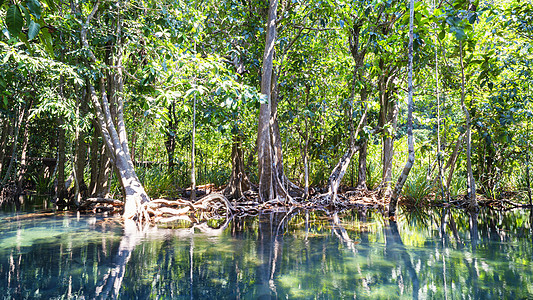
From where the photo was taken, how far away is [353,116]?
321 inches

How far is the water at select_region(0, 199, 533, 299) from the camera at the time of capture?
2668 millimetres

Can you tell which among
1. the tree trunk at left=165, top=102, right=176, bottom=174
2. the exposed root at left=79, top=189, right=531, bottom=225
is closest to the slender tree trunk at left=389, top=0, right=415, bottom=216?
the exposed root at left=79, top=189, right=531, bottom=225

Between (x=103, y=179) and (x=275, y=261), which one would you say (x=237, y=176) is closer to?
(x=103, y=179)

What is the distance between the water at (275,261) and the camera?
2668 millimetres

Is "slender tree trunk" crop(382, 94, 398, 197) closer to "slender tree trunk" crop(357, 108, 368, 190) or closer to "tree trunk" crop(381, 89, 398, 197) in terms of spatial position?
"tree trunk" crop(381, 89, 398, 197)

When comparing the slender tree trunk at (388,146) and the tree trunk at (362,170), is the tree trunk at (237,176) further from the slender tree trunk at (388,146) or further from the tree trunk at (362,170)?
the slender tree trunk at (388,146)

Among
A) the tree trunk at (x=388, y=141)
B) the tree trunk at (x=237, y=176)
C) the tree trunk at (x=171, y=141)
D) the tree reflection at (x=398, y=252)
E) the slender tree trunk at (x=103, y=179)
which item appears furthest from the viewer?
the tree trunk at (x=171, y=141)

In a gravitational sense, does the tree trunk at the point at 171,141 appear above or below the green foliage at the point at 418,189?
above

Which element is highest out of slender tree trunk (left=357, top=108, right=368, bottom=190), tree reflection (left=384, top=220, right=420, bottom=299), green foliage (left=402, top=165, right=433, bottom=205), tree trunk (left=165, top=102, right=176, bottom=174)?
tree trunk (left=165, top=102, right=176, bottom=174)

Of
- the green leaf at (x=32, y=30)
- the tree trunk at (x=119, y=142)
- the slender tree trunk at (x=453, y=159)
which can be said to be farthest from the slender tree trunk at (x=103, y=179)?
the slender tree trunk at (x=453, y=159)

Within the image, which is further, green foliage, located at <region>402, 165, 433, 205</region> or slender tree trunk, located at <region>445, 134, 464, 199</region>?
green foliage, located at <region>402, 165, 433, 205</region>

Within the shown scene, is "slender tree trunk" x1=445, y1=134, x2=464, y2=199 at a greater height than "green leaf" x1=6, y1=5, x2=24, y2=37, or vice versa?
"green leaf" x1=6, y1=5, x2=24, y2=37

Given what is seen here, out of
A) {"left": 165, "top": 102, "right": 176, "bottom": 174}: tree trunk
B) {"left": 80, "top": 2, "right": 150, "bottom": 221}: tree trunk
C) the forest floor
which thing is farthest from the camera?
{"left": 165, "top": 102, "right": 176, "bottom": 174}: tree trunk

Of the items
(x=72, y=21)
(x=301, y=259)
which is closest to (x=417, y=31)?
(x=301, y=259)
